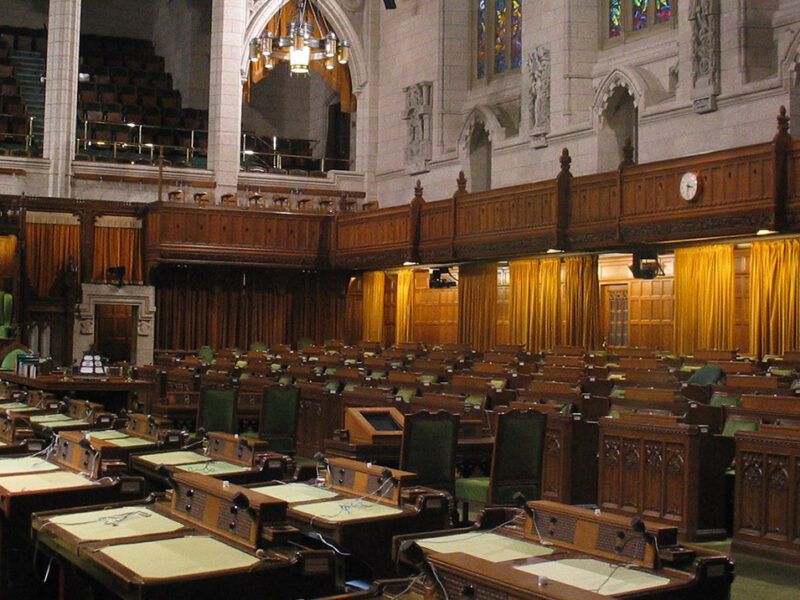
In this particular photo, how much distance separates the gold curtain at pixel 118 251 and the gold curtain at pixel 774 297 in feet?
36.3

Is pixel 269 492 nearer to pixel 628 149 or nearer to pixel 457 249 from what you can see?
pixel 628 149

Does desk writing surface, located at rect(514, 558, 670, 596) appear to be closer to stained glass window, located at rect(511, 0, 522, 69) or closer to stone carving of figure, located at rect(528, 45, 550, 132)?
stone carving of figure, located at rect(528, 45, 550, 132)

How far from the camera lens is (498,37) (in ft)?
70.7

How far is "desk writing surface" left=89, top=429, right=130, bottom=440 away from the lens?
5.74m

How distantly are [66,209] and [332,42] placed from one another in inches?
233

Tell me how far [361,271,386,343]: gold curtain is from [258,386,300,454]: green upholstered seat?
1292cm

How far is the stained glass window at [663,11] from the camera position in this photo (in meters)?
17.4

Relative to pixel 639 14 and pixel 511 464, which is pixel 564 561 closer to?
pixel 511 464

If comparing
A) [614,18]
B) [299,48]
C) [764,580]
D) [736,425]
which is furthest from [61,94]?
[764,580]

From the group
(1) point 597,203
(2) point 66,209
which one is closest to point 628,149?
(1) point 597,203

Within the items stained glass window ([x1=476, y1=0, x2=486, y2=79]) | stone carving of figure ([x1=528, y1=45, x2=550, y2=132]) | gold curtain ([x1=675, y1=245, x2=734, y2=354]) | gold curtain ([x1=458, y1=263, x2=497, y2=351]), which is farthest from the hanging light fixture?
gold curtain ([x1=675, y1=245, x2=734, y2=354])

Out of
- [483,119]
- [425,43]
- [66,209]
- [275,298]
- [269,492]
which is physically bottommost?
[269,492]

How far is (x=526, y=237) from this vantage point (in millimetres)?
15805

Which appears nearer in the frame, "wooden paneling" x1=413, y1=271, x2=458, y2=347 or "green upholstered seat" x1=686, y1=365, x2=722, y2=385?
"green upholstered seat" x1=686, y1=365, x2=722, y2=385
